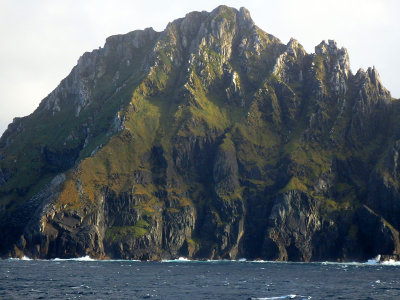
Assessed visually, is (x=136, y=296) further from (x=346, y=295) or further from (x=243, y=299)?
(x=346, y=295)

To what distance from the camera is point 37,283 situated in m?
120

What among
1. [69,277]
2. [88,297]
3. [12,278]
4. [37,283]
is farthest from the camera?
[69,277]

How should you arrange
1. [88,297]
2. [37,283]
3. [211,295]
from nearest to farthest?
1. [88,297]
2. [211,295]
3. [37,283]

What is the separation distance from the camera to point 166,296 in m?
102

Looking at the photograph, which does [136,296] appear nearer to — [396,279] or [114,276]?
[114,276]

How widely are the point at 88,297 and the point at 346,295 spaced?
52.4 m

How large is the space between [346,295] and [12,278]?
82.3 m

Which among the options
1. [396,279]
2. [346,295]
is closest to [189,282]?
[346,295]

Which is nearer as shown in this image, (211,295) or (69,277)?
(211,295)

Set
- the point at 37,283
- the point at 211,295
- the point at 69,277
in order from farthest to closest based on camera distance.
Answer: the point at 69,277, the point at 37,283, the point at 211,295

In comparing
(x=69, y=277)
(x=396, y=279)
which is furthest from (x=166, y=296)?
(x=396, y=279)

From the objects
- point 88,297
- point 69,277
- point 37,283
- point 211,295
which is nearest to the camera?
point 88,297

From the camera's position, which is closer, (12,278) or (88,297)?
(88,297)

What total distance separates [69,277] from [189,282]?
110ft
